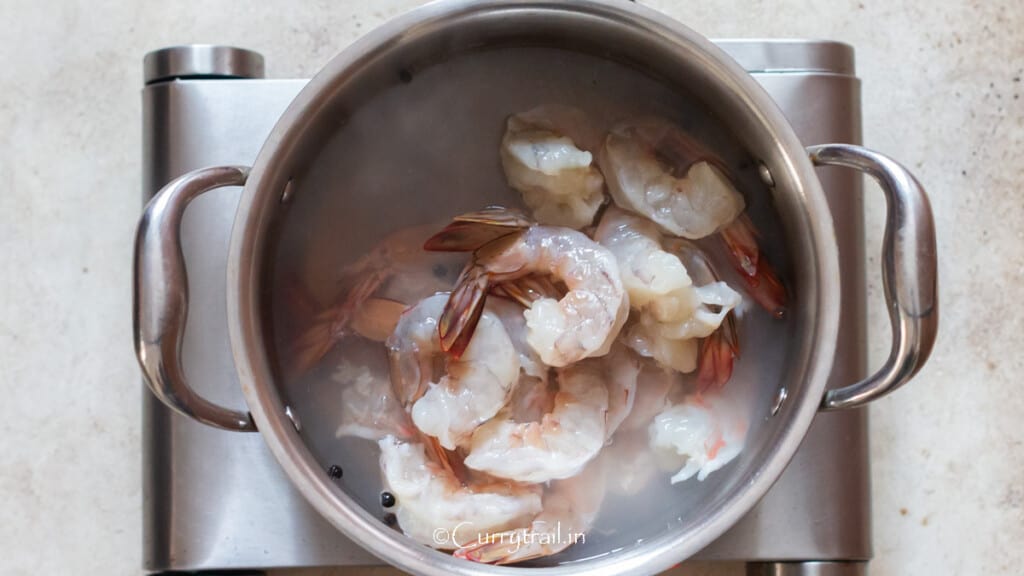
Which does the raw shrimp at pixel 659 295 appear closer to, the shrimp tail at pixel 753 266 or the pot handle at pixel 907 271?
the shrimp tail at pixel 753 266

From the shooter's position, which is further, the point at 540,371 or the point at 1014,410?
the point at 1014,410

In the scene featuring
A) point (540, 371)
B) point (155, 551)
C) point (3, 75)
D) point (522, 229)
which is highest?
point (3, 75)

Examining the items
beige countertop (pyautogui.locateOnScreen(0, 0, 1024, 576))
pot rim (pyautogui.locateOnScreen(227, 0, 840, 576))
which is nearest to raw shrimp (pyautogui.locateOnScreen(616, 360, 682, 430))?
pot rim (pyautogui.locateOnScreen(227, 0, 840, 576))

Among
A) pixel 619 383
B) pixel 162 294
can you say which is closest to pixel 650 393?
pixel 619 383

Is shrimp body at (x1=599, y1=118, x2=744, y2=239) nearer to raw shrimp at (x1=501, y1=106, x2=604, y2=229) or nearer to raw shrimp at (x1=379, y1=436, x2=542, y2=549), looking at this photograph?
raw shrimp at (x1=501, y1=106, x2=604, y2=229)

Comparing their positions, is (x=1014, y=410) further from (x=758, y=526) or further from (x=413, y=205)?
(x=413, y=205)

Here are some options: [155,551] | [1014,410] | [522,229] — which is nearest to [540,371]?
[522,229]
